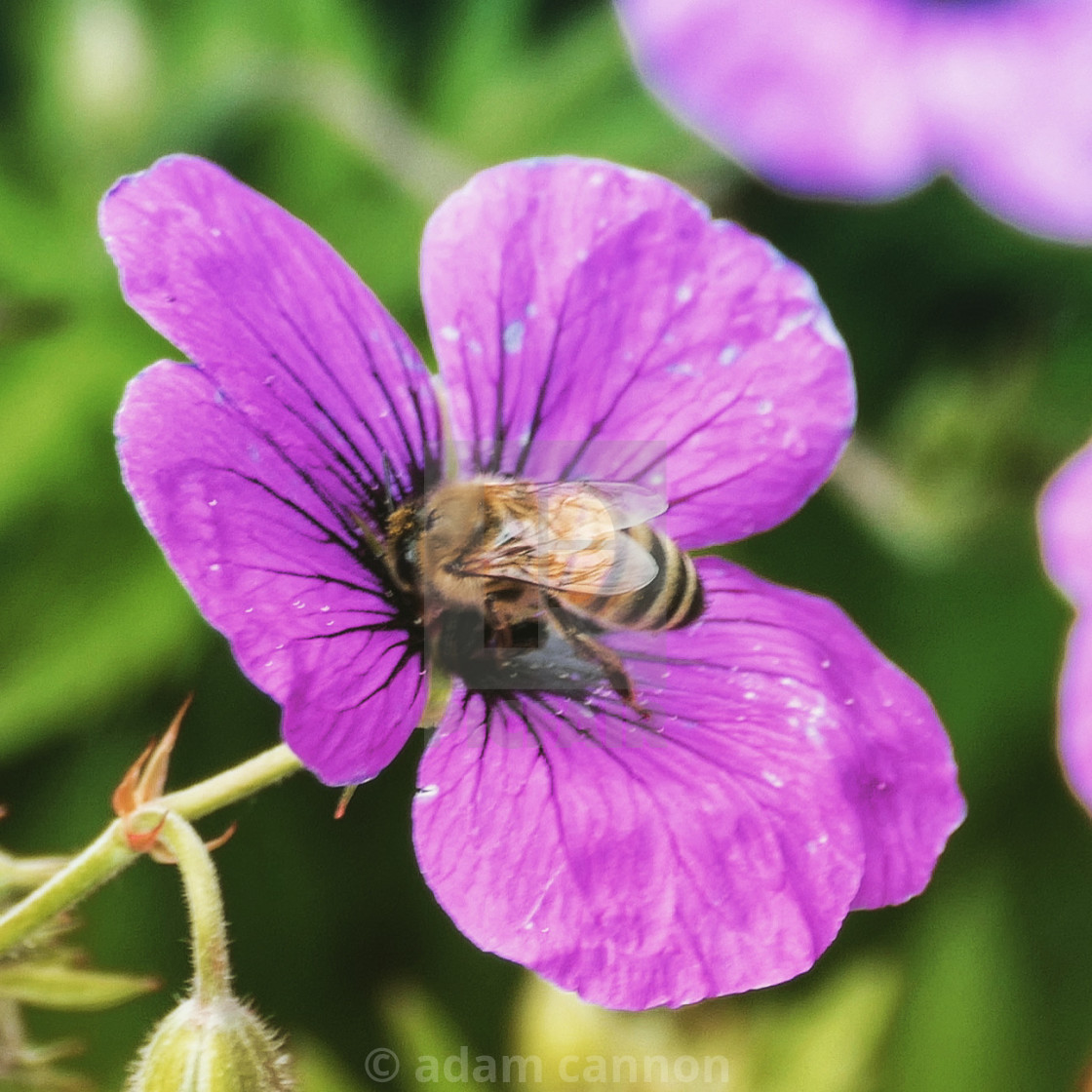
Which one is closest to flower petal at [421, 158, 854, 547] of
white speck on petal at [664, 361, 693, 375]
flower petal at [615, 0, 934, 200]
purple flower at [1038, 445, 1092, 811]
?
white speck on petal at [664, 361, 693, 375]

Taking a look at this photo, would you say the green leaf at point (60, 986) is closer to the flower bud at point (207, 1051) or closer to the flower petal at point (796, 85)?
the flower bud at point (207, 1051)

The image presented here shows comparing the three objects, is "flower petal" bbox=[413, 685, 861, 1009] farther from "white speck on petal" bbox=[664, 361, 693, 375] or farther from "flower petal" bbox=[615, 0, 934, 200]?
"flower petal" bbox=[615, 0, 934, 200]

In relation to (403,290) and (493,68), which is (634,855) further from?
(493,68)

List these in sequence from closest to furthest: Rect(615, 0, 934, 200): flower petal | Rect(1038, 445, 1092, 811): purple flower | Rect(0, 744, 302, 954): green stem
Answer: Rect(0, 744, 302, 954): green stem → Rect(1038, 445, 1092, 811): purple flower → Rect(615, 0, 934, 200): flower petal

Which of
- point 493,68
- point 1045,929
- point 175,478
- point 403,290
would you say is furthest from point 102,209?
point 1045,929

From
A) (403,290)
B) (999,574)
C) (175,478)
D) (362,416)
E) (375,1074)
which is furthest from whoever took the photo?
(999,574)

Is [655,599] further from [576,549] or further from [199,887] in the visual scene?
[199,887]

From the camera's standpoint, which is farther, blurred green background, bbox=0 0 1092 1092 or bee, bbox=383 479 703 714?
blurred green background, bbox=0 0 1092 1092
